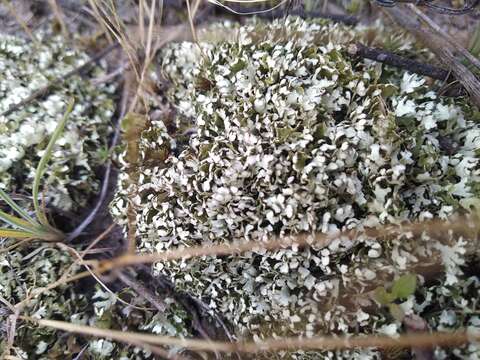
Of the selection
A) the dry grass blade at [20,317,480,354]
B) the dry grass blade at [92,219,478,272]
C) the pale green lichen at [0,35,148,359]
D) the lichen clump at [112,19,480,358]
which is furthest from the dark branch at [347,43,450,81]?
the pale green lichen at [0,35,148,359]

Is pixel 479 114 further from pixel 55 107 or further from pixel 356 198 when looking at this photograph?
pixel 55 107

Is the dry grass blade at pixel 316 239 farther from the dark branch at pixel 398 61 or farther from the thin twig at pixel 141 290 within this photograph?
the dark branch at pixel 398 61

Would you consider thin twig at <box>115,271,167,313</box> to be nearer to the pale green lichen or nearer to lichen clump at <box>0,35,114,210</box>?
the pale green lichen

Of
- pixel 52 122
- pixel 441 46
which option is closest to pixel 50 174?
pixel 52 122

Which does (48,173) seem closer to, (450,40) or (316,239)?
(316,239)

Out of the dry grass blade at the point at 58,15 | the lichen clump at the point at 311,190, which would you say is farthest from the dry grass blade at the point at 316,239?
the dry grass blade at the point at 58,15
